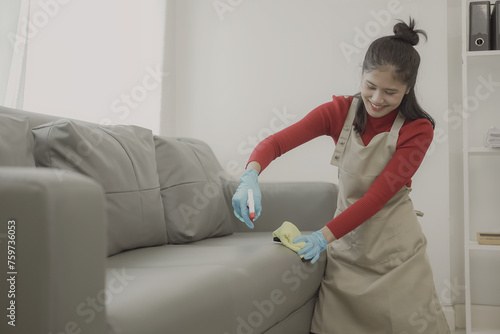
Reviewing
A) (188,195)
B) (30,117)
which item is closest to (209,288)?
(30,117)

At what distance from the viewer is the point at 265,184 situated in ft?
6.97

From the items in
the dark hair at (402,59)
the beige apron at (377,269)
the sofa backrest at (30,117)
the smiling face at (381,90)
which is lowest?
the beige apron at (377,269)

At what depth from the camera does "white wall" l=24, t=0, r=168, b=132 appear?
1895 millimetres

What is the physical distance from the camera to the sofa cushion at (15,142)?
111cm

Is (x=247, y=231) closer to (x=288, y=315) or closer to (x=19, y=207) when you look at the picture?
(x=288, y=315)

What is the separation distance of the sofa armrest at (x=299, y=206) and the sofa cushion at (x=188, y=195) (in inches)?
6.7

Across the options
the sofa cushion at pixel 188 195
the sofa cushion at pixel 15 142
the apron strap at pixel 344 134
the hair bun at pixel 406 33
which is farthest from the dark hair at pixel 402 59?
the sofa cushion at pixel 15 142

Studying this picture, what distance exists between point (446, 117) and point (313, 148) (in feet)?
2.28

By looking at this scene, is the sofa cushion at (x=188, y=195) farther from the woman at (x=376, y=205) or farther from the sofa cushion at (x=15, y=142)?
the sofa cushion at (x=15, y=142)

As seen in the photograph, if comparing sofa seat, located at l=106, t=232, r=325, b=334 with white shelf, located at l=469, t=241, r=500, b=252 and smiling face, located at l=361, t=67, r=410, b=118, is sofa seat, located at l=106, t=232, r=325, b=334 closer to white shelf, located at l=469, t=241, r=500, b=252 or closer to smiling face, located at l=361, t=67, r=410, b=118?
smiling face, located at l=361, t=67, r=410, b=118

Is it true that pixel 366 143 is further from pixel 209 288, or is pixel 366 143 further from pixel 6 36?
pixel 6 36

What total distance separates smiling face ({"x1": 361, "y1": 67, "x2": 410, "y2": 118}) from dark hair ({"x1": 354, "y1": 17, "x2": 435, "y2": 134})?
0.06 feet

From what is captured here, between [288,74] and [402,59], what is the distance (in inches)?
52.7

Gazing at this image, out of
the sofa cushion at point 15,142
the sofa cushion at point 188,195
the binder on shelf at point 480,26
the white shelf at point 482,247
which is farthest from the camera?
the binder on shelf at point 480,26
